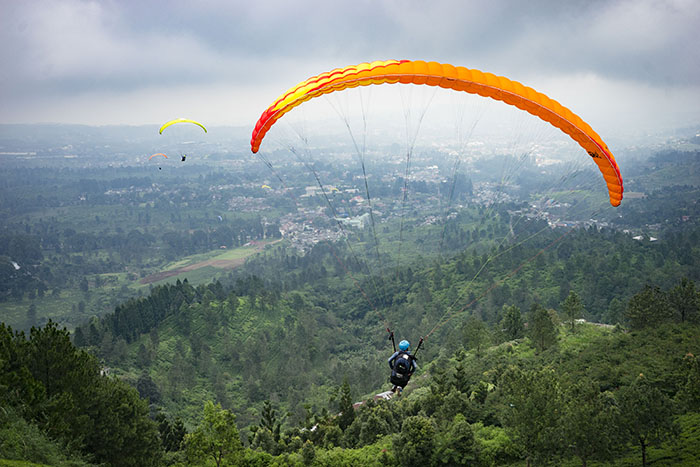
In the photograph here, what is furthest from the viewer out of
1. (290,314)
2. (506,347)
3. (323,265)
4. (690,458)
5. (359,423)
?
(323,265)

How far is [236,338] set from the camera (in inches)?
2393

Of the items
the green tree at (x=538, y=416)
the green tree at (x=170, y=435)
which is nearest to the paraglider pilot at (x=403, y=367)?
the green tree at (x=538, y=416)

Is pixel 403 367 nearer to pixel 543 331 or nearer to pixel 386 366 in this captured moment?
pixel 543 331

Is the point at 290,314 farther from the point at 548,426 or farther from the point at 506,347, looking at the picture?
the point at 548,426

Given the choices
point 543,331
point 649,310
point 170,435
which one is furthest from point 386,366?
point 170,435

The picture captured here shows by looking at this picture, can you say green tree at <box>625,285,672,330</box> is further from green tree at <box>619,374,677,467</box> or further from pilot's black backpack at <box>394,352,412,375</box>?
pilot's black backpack at <box>394,352,412,375</box>

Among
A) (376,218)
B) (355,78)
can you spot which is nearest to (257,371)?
(355,78)

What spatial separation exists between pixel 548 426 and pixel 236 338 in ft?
167

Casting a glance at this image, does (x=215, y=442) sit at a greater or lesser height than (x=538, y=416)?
lesser

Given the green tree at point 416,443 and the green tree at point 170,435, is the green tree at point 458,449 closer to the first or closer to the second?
the green tree at point 416,443

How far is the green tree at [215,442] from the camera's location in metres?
20.1

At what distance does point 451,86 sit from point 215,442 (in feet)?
60.6

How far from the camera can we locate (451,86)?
47.4 feet

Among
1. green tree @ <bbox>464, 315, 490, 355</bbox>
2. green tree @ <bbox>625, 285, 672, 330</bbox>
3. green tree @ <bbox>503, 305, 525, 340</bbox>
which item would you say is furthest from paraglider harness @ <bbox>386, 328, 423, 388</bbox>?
green tree @ <bbox>503, 305, 525, 340</bbox>
